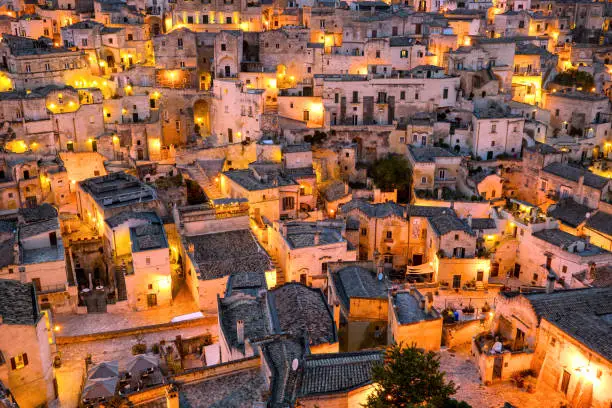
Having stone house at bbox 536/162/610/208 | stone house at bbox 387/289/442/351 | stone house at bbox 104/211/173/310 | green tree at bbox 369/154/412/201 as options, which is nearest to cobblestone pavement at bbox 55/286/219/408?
stone house at bbox 104/211/173/310

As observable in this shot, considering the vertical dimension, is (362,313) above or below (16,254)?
below

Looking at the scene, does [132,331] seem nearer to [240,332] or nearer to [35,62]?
[240,332]

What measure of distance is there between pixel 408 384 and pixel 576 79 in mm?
49023

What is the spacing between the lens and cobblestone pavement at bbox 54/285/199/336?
33906 millimetres

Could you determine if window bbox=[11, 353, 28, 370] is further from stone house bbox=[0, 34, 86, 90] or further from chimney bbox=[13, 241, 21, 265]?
stone house bbox=[0, 34, 86, 90]

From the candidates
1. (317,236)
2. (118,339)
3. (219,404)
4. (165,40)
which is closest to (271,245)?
(317,236)

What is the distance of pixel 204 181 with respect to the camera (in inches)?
1869

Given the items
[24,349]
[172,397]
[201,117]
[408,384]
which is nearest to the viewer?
[408,384]

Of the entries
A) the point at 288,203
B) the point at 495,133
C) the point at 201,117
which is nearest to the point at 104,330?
the point at 288,203

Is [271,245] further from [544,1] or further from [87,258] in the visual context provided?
[544,1]

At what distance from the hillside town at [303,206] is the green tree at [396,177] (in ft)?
0.57

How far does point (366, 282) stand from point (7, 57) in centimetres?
3872

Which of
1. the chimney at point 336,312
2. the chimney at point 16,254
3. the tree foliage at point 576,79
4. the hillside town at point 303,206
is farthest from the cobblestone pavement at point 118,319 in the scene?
the tree foliage at point 576,79

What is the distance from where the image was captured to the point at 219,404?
70.1 ft
